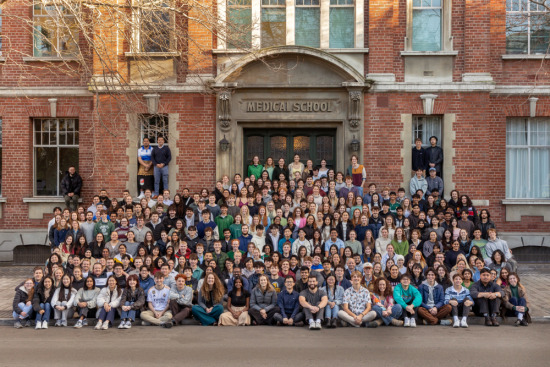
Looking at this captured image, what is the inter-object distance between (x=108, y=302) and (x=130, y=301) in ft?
1.38

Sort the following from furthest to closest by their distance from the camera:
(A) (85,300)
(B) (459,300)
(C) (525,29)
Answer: (C) (525,29) < (A) (85,300) < (B) (459,300)

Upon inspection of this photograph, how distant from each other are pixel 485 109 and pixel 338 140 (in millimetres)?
4255

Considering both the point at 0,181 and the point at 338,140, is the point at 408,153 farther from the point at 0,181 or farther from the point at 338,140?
the point at 0,181

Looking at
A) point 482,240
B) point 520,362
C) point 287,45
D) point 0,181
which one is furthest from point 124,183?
point 520,362

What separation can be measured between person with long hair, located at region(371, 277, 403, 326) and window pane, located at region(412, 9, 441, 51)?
8.53 meters

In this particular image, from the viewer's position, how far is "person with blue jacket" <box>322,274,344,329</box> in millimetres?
12414

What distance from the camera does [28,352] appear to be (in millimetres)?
10070

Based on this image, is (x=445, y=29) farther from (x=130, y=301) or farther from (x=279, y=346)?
(x=130, y=301)

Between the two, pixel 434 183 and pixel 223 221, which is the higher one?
pixel 434 183

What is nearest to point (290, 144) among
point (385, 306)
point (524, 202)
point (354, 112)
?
point (354, 112)

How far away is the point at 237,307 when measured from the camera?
1275cm

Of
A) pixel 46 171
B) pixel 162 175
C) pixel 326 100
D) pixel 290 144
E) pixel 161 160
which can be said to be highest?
pixel 326 100

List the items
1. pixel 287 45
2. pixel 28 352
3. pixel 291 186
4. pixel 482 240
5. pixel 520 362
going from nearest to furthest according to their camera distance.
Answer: pixel 520 362 < pixel 28 352 < pixel 482 240 < pixel 291 186 < pixel 287 45

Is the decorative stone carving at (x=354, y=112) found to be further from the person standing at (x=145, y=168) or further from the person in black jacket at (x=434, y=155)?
the person standing at (x=145, y=168)
